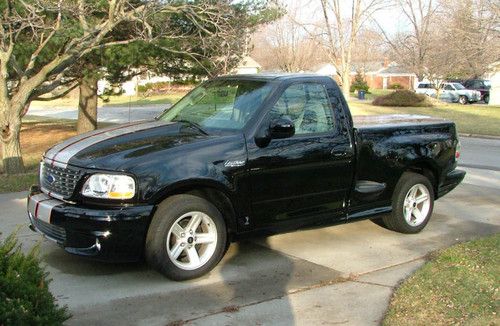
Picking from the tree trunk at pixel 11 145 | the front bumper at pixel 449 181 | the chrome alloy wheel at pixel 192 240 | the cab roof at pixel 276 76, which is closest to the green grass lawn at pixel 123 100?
the tree trunk at pixel 11 145

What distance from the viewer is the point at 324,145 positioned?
5777 mm

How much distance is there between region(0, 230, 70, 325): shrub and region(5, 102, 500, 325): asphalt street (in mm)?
1155

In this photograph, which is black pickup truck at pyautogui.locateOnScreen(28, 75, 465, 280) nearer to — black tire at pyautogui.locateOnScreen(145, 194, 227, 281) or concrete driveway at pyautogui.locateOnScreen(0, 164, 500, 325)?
black tire at pyautogui.locateOnScreen(145, 194, 227, 281)

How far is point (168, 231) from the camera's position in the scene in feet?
15.9

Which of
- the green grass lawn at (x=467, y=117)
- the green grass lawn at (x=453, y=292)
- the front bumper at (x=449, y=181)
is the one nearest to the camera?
the green grass lawn at (x=453, y=292)

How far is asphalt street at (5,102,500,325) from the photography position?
4.30 m

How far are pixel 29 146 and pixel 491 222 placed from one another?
49.0 ft

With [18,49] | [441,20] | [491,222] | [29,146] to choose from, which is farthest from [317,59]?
[491,222]

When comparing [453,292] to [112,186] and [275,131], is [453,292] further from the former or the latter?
[112,186]

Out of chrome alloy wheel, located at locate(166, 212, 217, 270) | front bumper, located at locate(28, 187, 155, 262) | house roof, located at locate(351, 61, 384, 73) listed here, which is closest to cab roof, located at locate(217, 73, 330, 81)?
chrome alloy wheel, located at locate(166, 212, 217, 270)

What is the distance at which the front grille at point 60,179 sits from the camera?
484 cm

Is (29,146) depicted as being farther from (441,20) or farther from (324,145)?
(441,20)

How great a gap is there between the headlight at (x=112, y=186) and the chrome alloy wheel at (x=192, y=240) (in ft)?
1.63

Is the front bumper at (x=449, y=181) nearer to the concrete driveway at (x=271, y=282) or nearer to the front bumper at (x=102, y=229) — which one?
the concrete driveway at (x=271, y=282)
